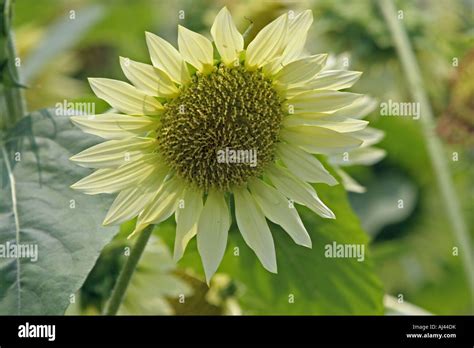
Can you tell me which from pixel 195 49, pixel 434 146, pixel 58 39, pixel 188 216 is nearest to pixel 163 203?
pixel 188 216

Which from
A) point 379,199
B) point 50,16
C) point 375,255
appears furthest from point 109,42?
point 375,255

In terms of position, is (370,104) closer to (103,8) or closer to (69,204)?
(69,204)

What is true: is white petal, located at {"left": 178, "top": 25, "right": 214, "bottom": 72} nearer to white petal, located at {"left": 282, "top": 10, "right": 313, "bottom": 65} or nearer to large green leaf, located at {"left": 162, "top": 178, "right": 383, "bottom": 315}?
white petal, located at {"left": 282, "top": 10, "right": 313, "bottom": 65}

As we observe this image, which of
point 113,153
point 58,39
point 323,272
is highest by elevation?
point 58,39

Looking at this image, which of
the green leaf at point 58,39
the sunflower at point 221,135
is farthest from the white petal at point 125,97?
the green leaf at point 58,39

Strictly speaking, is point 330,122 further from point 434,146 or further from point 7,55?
point 434,146

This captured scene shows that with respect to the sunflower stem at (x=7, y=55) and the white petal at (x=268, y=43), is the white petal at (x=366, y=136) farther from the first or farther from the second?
the sunflower stem at (x=7, y=55)

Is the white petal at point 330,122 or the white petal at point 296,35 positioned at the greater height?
the white petal at point 296,35
